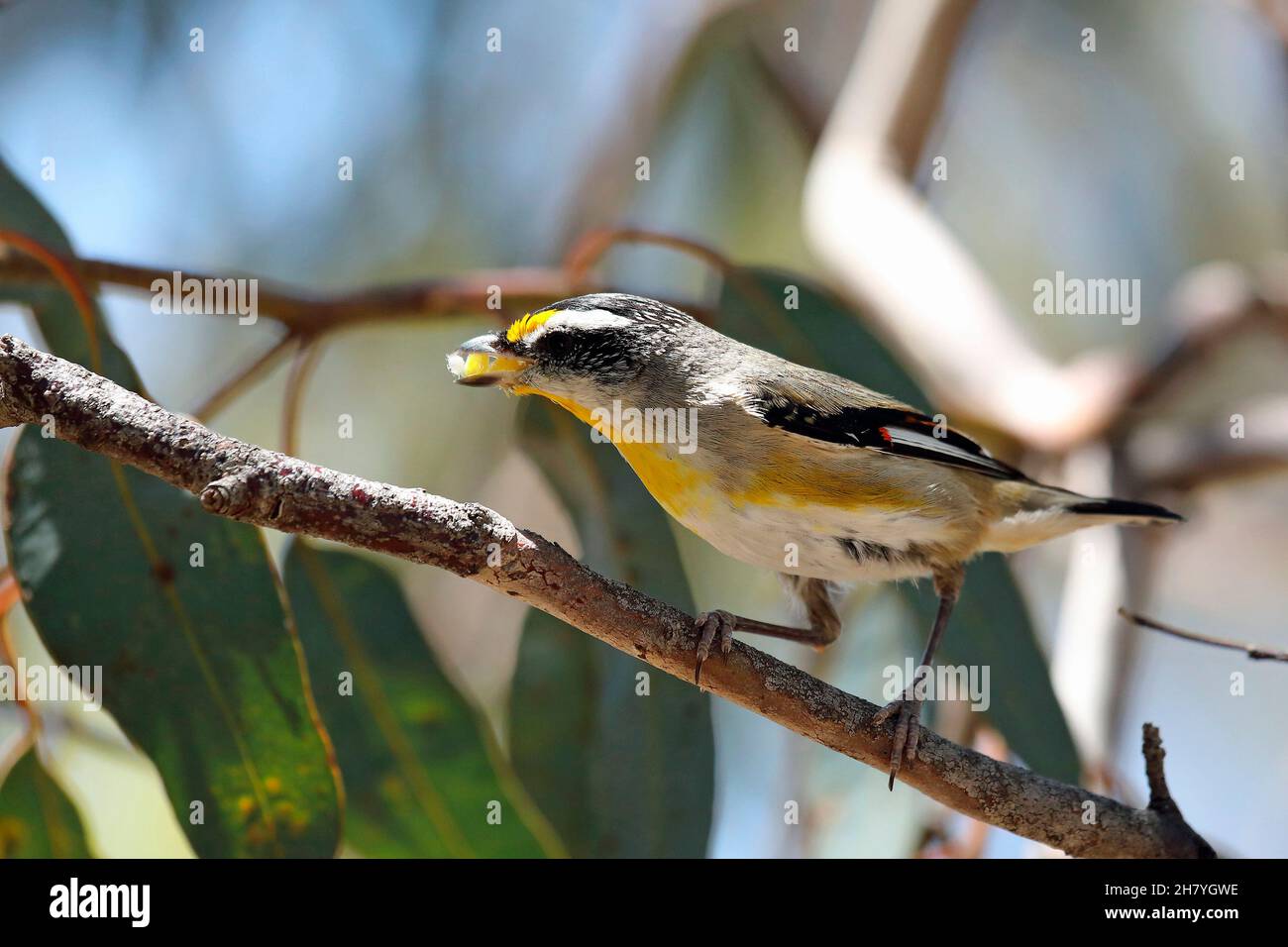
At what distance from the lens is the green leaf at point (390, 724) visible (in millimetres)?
2777

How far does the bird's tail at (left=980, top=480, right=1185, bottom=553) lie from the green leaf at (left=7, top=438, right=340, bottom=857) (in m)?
1.60

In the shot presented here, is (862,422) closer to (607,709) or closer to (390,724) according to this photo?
(607,709)

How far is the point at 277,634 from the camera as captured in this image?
2.33 m

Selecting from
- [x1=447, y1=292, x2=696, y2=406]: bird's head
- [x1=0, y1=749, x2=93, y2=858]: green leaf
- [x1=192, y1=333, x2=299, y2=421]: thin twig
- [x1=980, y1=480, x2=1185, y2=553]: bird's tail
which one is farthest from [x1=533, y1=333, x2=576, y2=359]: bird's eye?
[x1=0, y1=749, x2=93, y2=858]: green leaf

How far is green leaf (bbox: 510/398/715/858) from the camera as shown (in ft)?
8.79

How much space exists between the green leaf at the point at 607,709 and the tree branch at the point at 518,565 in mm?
790

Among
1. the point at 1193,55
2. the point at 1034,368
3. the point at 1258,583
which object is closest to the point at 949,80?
the point at 1034,368

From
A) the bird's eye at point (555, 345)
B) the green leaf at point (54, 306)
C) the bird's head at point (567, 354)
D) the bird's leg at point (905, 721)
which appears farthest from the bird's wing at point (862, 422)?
the green leaf at point (54, 306)

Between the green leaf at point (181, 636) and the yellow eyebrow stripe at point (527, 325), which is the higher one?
the yellow eyebrow stripe at point (527, 325)

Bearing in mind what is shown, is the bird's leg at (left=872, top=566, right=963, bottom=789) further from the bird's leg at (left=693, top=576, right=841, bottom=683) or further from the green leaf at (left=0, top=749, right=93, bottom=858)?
the green leaf at (left=0, top=749, right=93, bottom=858)

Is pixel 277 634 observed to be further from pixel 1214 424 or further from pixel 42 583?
pixel 1214 424

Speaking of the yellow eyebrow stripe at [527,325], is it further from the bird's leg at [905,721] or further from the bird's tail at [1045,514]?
the bird's tail at [1045,514]

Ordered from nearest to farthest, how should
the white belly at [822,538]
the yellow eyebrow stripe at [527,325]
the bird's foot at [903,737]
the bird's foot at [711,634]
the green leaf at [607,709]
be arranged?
the bird's foot at [711,634] → the bird's foot at [903,737] → the white belly at [822,538] → the yellow eyebrow stripe at [527,325] → the green leaf at [607,709]

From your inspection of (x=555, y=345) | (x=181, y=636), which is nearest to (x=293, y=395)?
(x=181, y=636)
